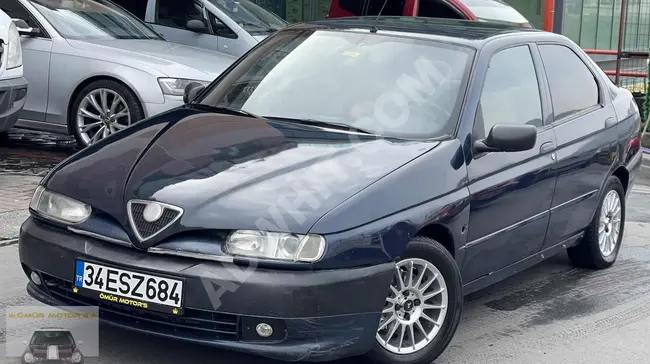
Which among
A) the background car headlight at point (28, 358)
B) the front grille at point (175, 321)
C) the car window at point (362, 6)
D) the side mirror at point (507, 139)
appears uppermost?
the car window at point (362, 6)

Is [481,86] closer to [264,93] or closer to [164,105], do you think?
[264,93]

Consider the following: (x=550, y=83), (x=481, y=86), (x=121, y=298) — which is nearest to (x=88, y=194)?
(x=121, y=298)

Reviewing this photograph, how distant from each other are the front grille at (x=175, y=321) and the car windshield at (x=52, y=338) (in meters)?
0.29

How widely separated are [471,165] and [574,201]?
125 cm

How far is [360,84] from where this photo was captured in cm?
523

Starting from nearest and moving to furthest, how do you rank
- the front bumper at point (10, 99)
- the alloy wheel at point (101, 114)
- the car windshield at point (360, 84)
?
the car windshield at point (360, 84), the front bumper at point (10, 99), the alloy wheel at point (101, 114)

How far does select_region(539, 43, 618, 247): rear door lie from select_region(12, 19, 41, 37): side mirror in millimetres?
4866

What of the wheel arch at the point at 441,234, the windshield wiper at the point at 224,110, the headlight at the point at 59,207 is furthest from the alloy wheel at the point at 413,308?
the headlight at the point at 59,207

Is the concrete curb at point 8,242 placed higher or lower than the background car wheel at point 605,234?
lower

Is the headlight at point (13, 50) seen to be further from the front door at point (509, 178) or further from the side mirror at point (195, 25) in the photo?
the front door at point (509, 178)

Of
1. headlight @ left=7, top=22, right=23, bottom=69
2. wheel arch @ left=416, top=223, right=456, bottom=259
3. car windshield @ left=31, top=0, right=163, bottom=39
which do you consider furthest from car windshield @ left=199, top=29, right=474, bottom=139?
car windshield @ left=31, top=0, right=163, bottom=39

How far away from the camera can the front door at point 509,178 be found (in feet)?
16.2

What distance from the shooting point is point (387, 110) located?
5.09m

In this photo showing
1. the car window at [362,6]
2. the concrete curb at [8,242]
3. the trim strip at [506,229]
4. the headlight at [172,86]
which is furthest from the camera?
the car window at [362,6]
